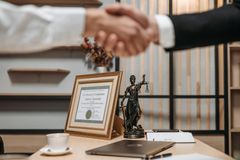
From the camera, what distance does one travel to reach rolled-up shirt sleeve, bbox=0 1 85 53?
1.26m

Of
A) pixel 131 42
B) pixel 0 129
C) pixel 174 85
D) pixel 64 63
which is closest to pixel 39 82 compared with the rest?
pixel 64 63

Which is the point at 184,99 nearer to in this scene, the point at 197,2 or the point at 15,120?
the point at 197,2

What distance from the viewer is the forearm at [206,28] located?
1443 millimetres

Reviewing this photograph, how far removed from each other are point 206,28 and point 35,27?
2.28 feet

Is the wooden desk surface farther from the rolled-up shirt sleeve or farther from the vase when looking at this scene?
the vase

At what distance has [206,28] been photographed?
1.45m

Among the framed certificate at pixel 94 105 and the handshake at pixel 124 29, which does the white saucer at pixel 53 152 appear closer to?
the framed certificate at pixel 94 105

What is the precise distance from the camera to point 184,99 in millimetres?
3367

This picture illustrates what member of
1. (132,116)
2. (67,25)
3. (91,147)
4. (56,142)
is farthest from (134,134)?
(67,25)

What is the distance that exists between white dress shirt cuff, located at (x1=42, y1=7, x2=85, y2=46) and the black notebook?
1.75 feet

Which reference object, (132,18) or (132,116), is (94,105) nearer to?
(132,116)

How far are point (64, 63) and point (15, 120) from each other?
0.72 metres

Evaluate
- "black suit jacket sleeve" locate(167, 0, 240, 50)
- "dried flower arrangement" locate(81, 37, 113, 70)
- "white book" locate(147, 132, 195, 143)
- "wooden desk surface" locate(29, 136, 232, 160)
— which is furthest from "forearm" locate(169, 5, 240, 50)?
"dried flower arrangement" locate(81, 37, 113, 70)

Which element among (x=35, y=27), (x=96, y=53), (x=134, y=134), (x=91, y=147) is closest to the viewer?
(x=35, y=27)
